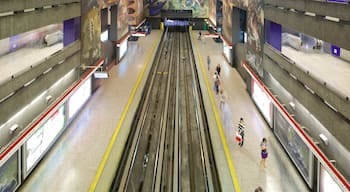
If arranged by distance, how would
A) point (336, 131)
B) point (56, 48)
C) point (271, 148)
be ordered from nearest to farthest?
point (336, 131)
point (271, 148)
point (56, 48)

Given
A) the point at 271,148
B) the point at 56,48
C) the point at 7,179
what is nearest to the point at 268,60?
the point at 271,148

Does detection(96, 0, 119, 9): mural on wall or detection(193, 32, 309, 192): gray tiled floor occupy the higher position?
detection(96, 0, 119, 9): mural on wall

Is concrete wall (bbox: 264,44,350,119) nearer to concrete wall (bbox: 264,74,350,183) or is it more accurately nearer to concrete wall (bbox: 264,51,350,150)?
concrete wall (bbox: 264,51,350,150)

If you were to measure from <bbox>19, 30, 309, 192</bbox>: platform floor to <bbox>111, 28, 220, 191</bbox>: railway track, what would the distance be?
1.01m

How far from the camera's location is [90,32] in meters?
19.1

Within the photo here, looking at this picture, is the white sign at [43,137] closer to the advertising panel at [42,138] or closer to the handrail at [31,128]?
the advertising panel at [42,138]

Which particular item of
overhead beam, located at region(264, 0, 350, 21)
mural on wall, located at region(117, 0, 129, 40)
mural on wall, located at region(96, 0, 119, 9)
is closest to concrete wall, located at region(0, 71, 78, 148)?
→ mural on wall, located at region(96, 0, 119, 9)

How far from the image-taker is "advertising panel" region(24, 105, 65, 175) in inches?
447

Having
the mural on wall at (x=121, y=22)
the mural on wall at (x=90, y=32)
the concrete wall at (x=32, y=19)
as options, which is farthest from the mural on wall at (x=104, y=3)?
the concrete wall at (x=32, y=19)

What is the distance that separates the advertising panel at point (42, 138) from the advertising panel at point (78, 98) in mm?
1262

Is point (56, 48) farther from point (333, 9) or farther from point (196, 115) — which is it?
point (333, 9)

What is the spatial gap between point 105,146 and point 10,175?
14.2 feet

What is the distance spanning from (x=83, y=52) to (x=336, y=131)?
13100 mm

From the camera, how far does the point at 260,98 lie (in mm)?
17906
